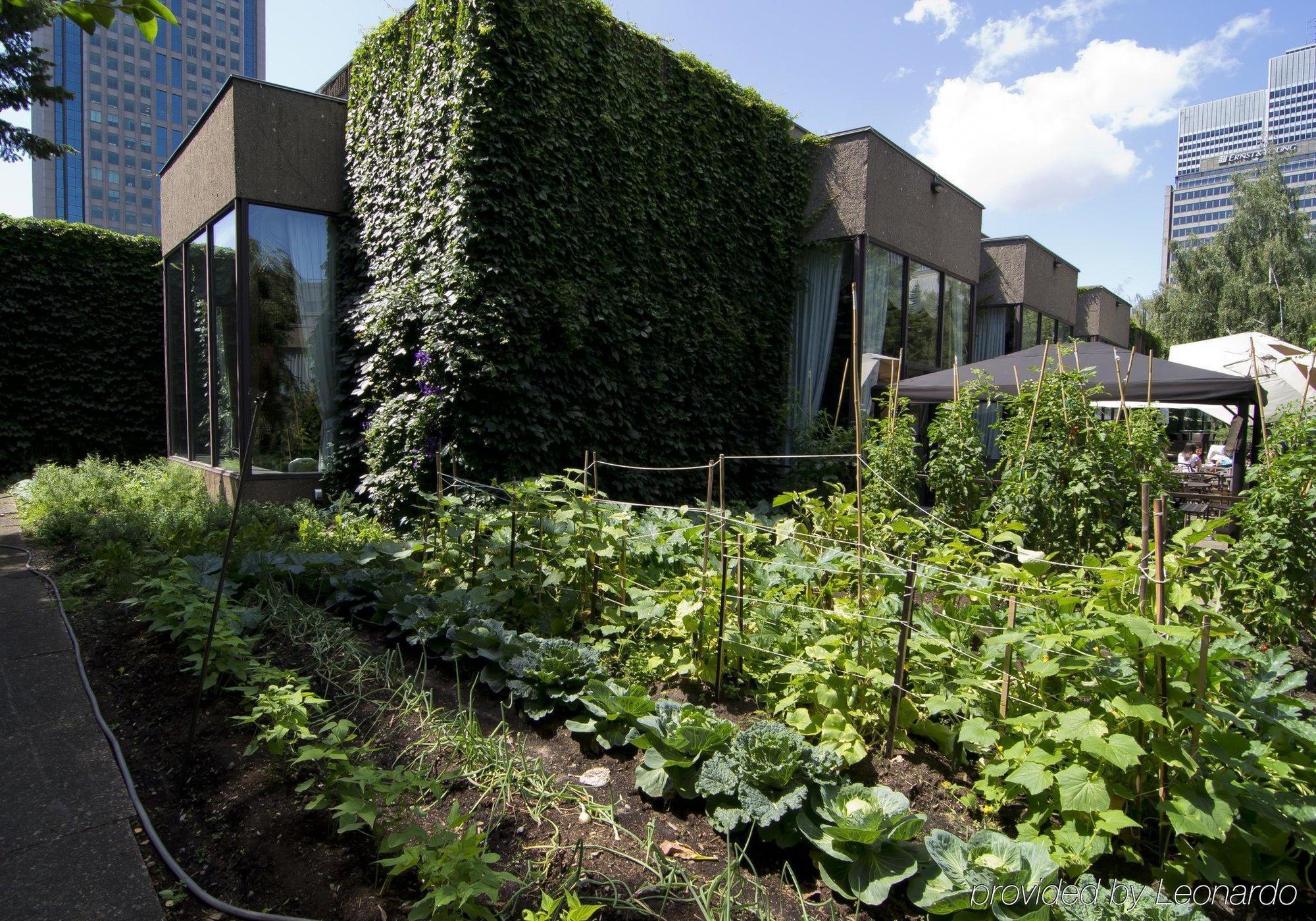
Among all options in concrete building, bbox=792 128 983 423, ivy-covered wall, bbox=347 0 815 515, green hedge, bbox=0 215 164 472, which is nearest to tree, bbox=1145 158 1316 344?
concrete building, bbox=792 128 983 423

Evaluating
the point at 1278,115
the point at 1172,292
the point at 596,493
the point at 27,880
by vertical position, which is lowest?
the point at 27,880

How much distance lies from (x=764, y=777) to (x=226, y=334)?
281 inches

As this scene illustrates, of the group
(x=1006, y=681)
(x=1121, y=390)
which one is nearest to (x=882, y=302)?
(x=1121, y=390)

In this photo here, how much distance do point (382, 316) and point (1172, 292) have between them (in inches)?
1121

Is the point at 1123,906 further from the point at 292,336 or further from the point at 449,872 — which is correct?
the point at 292,336

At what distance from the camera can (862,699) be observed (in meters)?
2.63

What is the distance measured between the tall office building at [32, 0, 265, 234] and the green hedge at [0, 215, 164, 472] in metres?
104

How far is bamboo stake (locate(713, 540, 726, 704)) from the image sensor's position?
112 inches

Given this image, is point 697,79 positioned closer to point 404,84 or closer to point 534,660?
point 404,84

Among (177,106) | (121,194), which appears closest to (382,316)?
(121,194)

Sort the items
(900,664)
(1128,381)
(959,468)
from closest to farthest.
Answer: (900,664) → (959,468) → (1128,381)

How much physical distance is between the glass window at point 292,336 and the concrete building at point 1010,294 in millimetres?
10130

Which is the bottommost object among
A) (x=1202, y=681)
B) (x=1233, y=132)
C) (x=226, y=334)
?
(x=1202, y=681)

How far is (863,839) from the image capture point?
182cm
